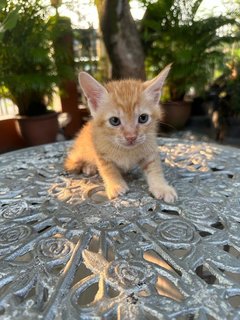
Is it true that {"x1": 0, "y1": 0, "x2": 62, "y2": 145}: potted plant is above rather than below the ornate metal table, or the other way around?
above

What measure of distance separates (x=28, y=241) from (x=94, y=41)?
2.30 meters

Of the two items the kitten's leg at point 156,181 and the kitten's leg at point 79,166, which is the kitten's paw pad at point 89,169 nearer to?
the kitten's leg at point 79,166

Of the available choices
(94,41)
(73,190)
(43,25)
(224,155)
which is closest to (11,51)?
(43,25)

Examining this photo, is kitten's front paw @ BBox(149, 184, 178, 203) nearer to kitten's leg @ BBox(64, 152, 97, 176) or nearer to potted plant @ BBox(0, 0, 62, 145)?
kitten's leg @ BBox(64, 152, 97, 176)

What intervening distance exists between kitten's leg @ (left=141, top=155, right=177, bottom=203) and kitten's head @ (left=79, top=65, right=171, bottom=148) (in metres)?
0.09

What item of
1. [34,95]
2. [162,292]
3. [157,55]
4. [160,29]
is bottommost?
[162,292]

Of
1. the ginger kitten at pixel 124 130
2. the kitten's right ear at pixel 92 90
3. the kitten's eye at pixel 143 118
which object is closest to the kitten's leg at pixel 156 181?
the ginger kitten at pixel 124 130

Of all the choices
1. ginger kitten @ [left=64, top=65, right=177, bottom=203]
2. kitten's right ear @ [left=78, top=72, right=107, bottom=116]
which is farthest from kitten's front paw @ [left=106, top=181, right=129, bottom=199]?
kitten's right ear @ [left=78, top=72, right=107, bottom=116]

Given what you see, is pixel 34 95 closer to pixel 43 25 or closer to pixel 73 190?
pixel 43 25

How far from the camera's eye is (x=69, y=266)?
49 centimetres

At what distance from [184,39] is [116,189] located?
1890mm

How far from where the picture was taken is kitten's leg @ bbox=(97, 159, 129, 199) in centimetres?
78

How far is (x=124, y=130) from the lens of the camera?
796 millimetres

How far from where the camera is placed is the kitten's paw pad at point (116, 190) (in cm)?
76
